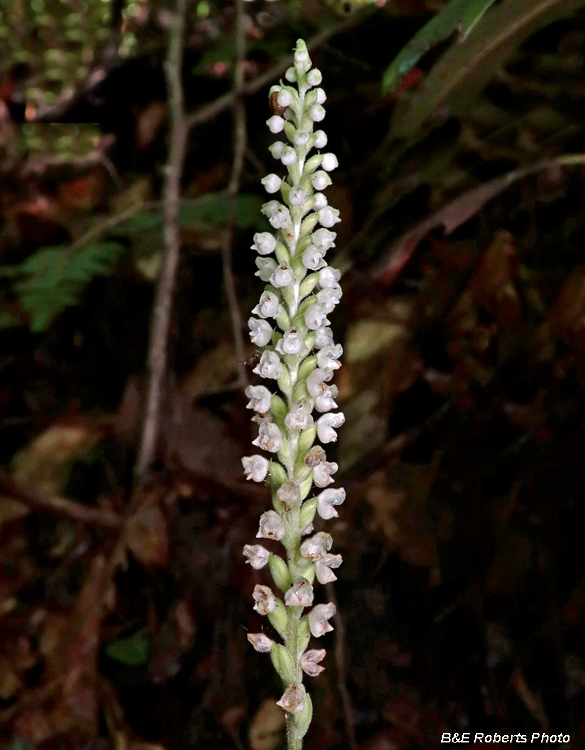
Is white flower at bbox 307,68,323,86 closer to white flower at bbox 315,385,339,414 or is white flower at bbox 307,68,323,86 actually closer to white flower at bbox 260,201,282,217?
white flower at bbox 260,201,282,217

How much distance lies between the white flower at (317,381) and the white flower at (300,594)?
0.30m

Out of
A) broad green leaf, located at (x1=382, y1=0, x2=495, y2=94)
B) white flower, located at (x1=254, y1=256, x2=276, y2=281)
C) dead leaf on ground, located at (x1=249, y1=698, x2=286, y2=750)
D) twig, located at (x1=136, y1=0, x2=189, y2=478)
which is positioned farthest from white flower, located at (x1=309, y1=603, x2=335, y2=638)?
twig, located at (x1=136, y1=0, x2=189, y2=478)

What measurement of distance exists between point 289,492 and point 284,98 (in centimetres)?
63

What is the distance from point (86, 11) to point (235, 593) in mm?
2898

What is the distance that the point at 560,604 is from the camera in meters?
1.67

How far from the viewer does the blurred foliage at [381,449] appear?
174cm

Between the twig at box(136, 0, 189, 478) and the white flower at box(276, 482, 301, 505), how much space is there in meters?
1.28

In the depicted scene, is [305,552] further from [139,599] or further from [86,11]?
[86,11]

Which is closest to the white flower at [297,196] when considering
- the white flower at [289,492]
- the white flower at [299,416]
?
the white flower at [299,416]

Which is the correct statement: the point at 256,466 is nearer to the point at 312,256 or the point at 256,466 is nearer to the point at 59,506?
the point at 312,256

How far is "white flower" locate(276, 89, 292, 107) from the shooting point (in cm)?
98

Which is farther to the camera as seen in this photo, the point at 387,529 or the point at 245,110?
the point at 245,110

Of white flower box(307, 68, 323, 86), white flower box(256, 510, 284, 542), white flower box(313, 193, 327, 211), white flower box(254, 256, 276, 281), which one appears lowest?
white flower box(256, 510, 284, 542)

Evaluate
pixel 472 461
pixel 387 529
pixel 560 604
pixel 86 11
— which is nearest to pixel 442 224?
pixel 472 461
